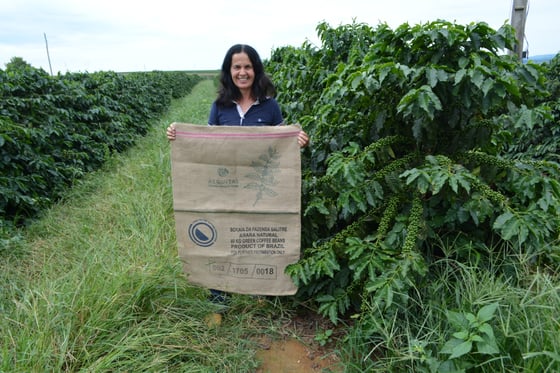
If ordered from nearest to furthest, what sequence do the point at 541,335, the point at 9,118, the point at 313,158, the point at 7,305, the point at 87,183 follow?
1. the point at 541,335
2. the point at 7,305
3. the point at 313,158
4. the point at 9,118
5. the point at 87,183

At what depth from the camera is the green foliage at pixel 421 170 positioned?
1746 mm

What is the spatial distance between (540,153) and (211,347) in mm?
4450

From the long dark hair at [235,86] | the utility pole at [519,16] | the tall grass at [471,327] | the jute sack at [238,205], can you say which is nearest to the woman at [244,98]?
the long dark hair at [235,86]

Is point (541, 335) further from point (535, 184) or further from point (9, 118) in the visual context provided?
point (9, 118)

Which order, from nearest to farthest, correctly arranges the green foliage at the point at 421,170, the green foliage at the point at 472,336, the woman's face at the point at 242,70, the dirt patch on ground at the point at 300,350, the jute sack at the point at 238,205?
the green foliage at the point at 472,336 → the green foliage at the point at 421,170 → the dirt patch on ground at the point at 300,350 → the jute sack at the point at 238,205 → the woman's face at the point at 242,70

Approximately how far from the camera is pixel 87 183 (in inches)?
193

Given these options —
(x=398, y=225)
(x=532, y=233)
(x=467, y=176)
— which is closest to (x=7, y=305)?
(x=398, y=225)

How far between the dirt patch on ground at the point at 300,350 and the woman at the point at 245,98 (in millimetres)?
1277

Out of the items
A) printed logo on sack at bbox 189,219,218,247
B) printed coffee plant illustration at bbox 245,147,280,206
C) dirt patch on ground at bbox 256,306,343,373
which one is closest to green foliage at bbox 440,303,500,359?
dirt patch on ground at bbox 256,306,343,373

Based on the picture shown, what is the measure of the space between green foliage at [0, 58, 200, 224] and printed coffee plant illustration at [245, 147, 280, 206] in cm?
282

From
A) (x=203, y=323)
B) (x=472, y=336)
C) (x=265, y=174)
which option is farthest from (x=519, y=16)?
(x=203, y=323)

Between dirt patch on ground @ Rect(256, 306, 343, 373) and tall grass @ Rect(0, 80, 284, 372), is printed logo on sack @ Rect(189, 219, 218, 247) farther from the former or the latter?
dirt patch on ground @ Rect(256, 306, 343, 373)

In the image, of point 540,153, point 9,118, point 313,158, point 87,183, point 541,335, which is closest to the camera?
point 541,335

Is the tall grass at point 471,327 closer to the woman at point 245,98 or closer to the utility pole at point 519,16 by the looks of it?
the woman at point 245,98
